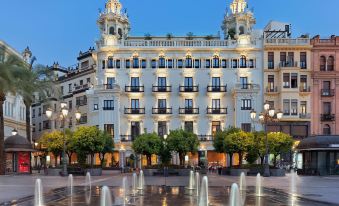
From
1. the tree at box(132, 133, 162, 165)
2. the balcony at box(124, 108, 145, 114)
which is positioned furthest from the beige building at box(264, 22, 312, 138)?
the tree at box(132, 133, 162, 165)

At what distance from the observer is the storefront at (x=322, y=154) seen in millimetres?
50062

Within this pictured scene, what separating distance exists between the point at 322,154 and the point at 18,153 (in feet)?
104

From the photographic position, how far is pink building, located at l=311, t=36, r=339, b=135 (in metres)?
75.4

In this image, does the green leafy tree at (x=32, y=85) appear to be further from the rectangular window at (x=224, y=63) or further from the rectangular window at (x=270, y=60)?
the rectangular window at (x=270, y=60)

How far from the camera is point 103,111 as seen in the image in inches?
3027

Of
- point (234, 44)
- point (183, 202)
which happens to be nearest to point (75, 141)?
point (234, 44)

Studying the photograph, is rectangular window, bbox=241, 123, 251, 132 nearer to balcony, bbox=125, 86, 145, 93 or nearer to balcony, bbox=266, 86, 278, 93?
balcony, bbox=266, 86, 278, 93

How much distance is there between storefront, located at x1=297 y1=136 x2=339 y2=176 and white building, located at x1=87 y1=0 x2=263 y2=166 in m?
25.5

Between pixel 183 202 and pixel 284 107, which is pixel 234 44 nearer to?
pixel 284 107

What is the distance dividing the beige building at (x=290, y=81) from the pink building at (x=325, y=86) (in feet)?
3.82

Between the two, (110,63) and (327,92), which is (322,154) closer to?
(327,92)

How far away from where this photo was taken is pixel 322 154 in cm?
5125

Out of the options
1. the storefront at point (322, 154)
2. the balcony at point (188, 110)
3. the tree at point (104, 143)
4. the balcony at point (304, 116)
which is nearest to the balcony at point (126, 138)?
the balcony at point (188, 110)

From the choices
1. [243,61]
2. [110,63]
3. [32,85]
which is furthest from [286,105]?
[32,85]
